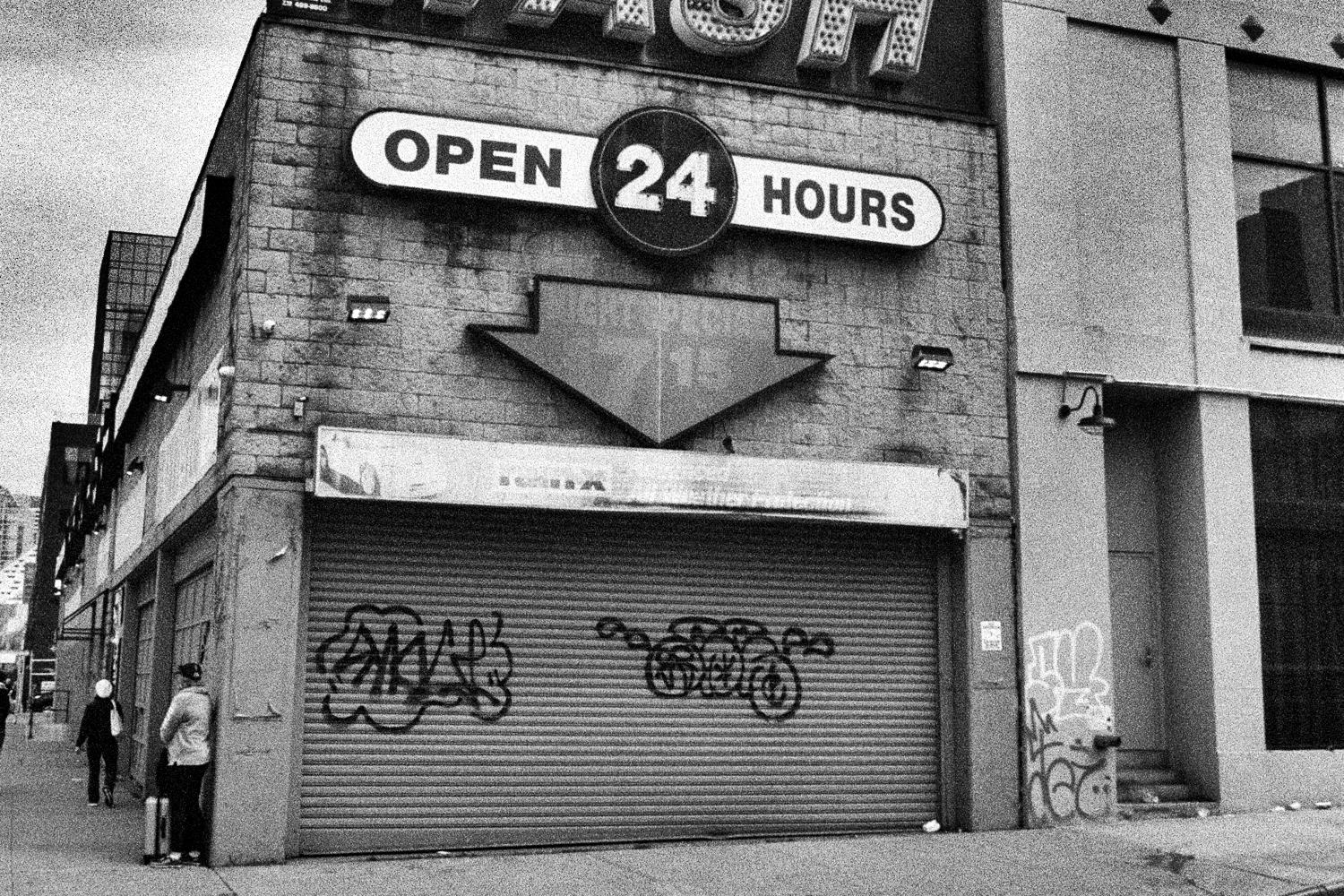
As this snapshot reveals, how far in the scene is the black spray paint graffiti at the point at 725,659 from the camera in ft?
40.3

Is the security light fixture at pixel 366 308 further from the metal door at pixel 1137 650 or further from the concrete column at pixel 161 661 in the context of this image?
the metal door at pixel 1137 650

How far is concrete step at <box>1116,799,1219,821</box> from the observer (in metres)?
13.2

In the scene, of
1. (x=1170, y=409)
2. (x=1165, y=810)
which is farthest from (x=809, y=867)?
(x=1170, y=409)

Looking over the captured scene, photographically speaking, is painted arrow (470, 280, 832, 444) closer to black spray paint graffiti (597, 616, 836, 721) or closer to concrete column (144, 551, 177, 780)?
black spray paint graffiti (597, 616, 836, 721)

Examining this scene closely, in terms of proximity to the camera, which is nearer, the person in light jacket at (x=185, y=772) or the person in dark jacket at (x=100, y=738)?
the person in light jacket at (x=185, y=772)

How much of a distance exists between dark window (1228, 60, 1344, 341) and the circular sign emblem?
20.2 ft

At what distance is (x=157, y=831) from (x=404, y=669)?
2.27 meters

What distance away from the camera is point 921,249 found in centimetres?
1330

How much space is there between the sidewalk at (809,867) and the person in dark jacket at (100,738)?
282cm

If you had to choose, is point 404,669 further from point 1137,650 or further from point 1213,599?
point 1213,599

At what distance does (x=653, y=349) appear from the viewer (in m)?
12.2

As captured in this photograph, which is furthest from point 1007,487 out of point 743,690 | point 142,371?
point 142,371

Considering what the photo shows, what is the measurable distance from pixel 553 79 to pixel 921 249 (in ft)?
12.7

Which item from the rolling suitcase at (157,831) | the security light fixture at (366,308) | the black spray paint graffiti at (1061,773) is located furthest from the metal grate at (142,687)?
the black spray paint graffiti at (1061,773)
